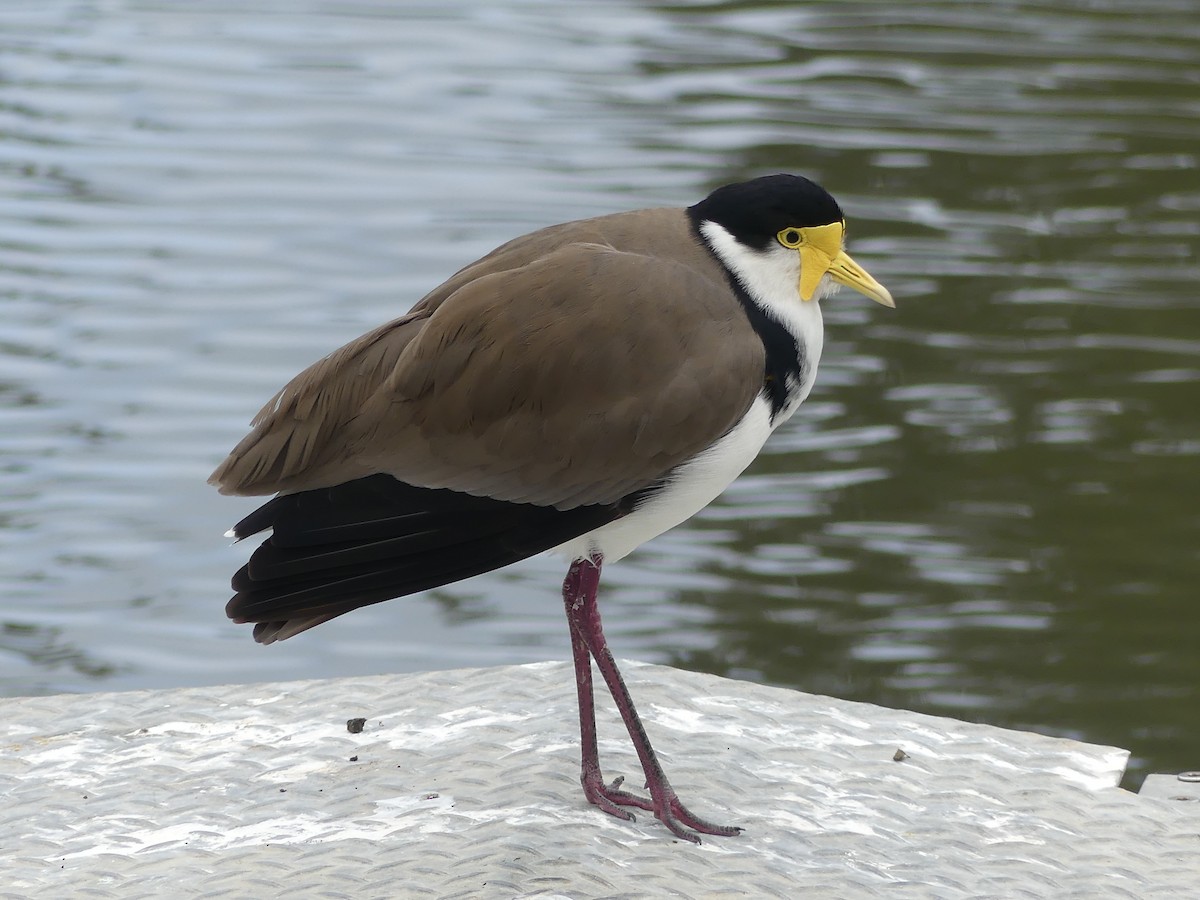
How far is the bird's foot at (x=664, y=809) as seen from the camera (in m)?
4.74

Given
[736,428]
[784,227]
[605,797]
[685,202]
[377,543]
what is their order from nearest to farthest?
[377,543], [736,428], [784,227], [605,797], [685,202]

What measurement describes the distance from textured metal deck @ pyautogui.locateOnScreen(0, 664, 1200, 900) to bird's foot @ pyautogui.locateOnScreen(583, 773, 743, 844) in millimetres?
32

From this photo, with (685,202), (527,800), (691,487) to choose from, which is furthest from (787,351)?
(685,202)

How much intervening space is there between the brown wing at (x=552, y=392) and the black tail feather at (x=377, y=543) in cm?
5

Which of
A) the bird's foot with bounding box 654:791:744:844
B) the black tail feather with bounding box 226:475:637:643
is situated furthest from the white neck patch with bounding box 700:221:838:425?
the bird's foot with bounding box 654:791:744:844

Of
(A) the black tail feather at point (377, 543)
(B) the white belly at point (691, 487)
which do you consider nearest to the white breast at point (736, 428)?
(B) the white belly at point (691, 487)

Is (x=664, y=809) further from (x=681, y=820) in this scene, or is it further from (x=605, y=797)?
(x=605, y=797)

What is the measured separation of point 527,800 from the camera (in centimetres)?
483

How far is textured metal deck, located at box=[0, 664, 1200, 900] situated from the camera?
4523 millimetres

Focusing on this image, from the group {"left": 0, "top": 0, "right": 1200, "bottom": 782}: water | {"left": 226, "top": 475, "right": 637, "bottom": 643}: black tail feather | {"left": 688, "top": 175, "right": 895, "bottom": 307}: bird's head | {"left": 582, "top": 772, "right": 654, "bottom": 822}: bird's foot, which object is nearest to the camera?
{"left": 226, "top": 475, "right": 637, "bottom": 643}: black tail feather

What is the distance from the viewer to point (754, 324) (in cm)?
463

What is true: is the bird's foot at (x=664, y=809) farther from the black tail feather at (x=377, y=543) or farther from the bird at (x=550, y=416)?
the black tail feather at (x=377, y=543)

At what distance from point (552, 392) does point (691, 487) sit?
0.40 metres

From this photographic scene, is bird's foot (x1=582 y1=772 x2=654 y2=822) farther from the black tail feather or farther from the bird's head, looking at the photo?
the bird's head
